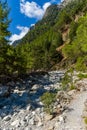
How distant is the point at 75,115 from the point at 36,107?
472 centimetres

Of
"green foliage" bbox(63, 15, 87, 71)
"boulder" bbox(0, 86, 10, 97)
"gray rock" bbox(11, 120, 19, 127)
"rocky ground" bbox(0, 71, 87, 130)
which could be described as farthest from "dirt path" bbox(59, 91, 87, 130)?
"green foliage" bbox(63, 15, 87, 71)

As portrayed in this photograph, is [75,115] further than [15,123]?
Yes

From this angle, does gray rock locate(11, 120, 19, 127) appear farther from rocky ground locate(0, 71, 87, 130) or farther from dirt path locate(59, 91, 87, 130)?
dirt path locate(59, 91, 87, 130)

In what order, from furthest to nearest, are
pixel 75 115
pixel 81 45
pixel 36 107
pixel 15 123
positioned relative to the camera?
pixel 81 45
pixel 36 107
pixel 75 115
pixel 15 123

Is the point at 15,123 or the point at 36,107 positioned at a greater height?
the point at 36,107

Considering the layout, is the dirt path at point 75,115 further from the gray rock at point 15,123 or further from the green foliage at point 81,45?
the green foliage at point 81,45

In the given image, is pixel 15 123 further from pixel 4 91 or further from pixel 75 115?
pixel 4 91

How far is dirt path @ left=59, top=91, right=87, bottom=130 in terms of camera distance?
23.5 metres

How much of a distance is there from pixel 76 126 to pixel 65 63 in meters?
86.4

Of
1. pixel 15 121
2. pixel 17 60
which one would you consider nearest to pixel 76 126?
pixel 15 121

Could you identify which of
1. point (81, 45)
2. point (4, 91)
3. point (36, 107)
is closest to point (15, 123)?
point (36, 107)

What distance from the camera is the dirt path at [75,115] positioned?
77.0 ft

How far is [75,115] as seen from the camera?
26719 mm

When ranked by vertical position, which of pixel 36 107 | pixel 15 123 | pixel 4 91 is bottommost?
pixel 15 123
